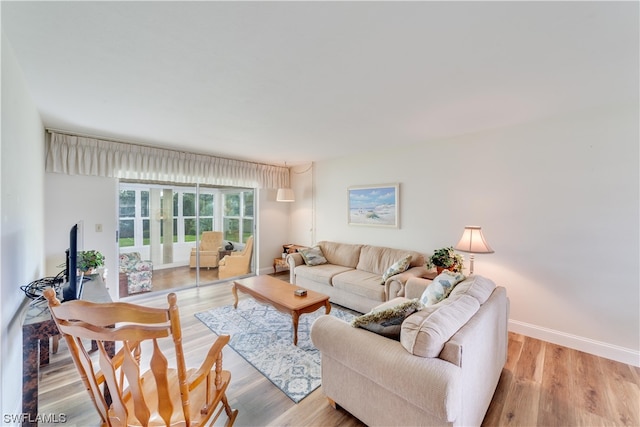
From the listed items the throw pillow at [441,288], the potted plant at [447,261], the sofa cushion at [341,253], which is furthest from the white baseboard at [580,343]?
the sofa cushion at [341,253]

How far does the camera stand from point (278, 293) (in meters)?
3.17

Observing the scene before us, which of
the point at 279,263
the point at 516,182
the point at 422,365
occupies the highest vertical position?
the point at 516,182

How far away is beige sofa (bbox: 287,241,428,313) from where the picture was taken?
3.33 meters

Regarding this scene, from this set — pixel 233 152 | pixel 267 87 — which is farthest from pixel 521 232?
pixel 233 152

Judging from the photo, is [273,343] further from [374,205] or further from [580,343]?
[580,343]

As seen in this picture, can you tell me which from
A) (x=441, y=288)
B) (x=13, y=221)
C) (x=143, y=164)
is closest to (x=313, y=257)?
(x=441, y=288)

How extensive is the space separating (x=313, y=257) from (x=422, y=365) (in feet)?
10.5

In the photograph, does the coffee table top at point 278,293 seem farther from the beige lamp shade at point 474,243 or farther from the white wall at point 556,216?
the white wall at point 556,216

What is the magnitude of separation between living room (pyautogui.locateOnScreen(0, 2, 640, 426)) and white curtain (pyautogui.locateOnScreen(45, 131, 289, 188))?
186 mm

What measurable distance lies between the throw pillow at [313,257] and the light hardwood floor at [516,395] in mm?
2021

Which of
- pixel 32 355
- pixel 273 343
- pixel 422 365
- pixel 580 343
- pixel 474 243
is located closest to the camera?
pixel 422 365

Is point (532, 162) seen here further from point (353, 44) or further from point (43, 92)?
point (43, 92)

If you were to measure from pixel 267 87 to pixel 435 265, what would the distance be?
2.68 metres

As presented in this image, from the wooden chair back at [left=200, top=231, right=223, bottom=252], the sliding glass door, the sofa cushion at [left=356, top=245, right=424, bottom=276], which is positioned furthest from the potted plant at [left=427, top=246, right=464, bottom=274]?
the wooden chair back at [left=200, top=231, right=223, bottom=252]
